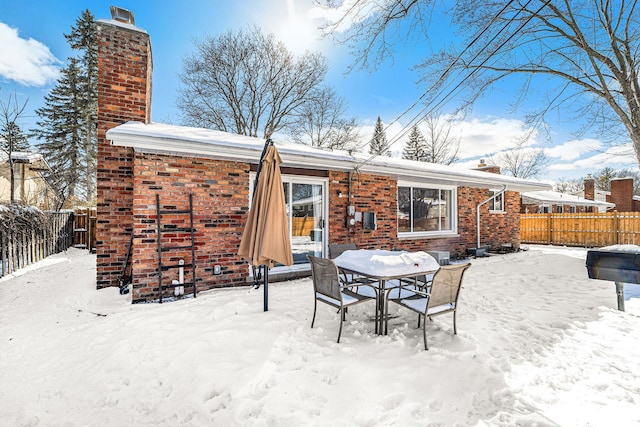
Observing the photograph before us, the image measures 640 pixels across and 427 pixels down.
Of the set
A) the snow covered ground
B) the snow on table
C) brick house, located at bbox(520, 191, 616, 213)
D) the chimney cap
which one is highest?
the chimney cap

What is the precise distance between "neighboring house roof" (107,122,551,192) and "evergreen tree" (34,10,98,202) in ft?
60.0

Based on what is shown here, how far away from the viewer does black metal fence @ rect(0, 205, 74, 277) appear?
254 inches

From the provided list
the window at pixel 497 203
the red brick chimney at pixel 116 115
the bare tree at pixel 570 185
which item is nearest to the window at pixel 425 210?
the window at pixel 497 203

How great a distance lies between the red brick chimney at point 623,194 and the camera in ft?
60.6

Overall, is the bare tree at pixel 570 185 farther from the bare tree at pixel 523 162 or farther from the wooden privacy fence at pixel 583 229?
the wooden privacy fence at pixel 583 229

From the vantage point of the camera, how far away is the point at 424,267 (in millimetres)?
3969

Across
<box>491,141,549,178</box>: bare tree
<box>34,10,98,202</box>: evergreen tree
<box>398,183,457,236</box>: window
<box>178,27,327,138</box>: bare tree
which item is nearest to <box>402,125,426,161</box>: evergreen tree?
<box>491,141,549,178</box>: bare tree

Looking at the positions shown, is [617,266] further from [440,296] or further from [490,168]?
[490,168]

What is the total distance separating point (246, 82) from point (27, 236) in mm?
14975

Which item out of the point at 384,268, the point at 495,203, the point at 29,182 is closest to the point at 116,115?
the point at 384,268

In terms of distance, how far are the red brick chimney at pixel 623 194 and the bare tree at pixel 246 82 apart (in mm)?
20817

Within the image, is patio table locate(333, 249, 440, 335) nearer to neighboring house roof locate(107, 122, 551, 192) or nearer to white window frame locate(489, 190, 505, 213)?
neighboring house roof locate(107, 122, 551, 192)

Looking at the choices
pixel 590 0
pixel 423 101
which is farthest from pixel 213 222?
pixel 590 0

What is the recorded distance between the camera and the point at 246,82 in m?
18.9
